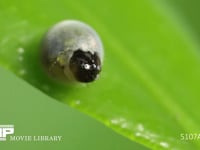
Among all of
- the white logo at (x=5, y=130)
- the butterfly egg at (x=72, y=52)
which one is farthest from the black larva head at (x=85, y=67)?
the white logo at (x=5, y=130)

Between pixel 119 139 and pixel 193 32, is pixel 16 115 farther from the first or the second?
pixel 193 32

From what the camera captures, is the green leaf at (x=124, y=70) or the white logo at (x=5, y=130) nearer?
the green leaf at (x=124, y=70)

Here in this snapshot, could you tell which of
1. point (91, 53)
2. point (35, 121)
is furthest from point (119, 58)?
point (35, 121)

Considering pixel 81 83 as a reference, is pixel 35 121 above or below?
above

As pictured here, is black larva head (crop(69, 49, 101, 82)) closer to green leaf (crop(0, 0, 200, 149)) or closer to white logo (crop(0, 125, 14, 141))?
green leaf (crop(0, 0, 200, 149))

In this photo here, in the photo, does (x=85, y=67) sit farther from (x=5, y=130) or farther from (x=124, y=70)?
(x=5, y=130)

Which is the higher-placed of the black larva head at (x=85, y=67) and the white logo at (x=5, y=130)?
the white logo at (x=5, y=130)

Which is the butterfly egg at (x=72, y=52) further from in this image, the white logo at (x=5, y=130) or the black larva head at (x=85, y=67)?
the white logo at (x=5, y=130)

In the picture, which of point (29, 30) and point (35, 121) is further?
point (35, 121)
